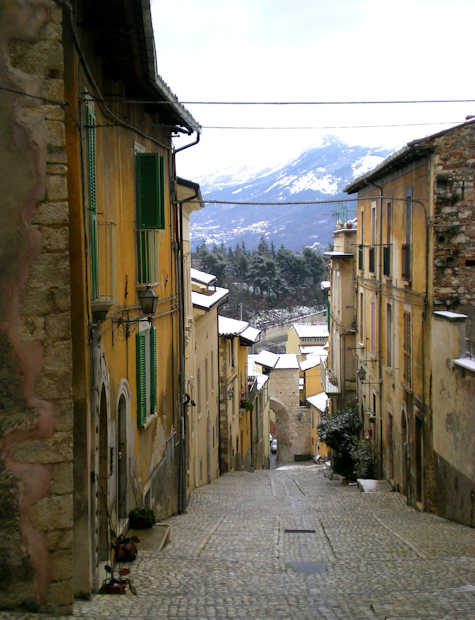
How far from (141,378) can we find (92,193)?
13.5 ft

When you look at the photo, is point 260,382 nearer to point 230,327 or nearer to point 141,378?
point 230,327

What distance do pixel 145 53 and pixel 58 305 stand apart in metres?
3.89

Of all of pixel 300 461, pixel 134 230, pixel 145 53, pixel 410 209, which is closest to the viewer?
pixel 145 53

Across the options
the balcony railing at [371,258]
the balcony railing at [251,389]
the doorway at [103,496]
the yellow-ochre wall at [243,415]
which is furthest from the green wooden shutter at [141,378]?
the balcony railing at [251,389]

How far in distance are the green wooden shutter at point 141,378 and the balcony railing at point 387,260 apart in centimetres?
1061

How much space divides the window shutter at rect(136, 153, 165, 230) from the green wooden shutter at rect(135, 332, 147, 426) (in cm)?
163

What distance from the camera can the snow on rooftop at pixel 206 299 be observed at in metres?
20.9

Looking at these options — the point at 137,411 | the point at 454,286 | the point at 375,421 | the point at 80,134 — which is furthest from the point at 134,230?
the point at 375,421

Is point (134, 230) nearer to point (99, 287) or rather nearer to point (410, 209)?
point (99, 287)

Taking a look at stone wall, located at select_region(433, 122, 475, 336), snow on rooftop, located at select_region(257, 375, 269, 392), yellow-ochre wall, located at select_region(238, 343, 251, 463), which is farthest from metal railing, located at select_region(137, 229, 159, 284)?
snow on rooftop, located at select_region(257, 375, 269, 392)

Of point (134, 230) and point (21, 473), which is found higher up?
point (134, 230)

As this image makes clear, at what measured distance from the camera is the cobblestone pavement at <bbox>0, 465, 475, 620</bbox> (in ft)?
24.3

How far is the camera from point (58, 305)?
21.9ft

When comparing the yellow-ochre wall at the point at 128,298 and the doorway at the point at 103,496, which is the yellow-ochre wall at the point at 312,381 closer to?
the yellow-ochre wall at the point at 128,298
